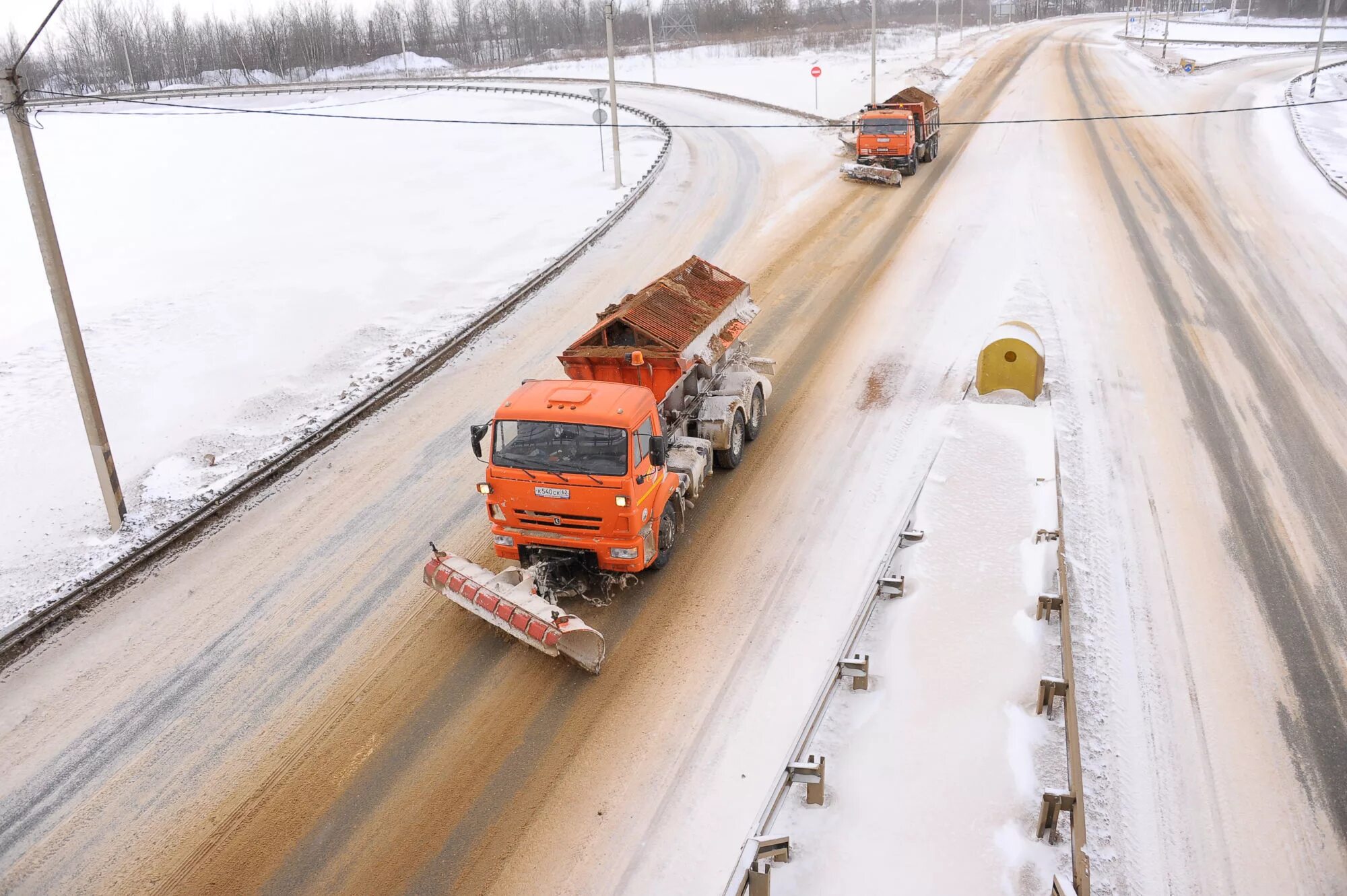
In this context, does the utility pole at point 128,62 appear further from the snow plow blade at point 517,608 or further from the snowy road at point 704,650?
the snow plow blade at point 517,608

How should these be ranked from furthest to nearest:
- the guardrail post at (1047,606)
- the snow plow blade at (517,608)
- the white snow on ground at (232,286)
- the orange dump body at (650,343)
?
the white snow on ground at (232,286), the orange dump body at (650,343), the guardrail post at (1047,606), the snow plow blade at (517,608)

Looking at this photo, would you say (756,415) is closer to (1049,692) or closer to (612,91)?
(1049,692)

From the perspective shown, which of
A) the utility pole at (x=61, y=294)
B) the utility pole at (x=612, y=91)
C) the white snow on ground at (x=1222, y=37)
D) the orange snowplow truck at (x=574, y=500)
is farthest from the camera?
the white snow on ground at (x=1222, y=37)

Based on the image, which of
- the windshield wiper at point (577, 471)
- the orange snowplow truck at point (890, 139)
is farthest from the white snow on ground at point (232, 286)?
the orange snowplow truck at point (890, 139)

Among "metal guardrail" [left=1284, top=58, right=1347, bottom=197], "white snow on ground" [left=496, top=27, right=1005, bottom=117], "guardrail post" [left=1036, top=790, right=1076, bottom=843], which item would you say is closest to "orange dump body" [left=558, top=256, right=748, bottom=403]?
"guardrail post" [left=1036, top=790, right=1076, bottom=843]

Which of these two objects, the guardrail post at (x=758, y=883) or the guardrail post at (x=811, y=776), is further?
the guardrail post at (x=811, y=776)

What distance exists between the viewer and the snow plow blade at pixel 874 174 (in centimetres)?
3022

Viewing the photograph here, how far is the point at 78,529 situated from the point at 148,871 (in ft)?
22.7

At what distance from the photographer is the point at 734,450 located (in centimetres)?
1379

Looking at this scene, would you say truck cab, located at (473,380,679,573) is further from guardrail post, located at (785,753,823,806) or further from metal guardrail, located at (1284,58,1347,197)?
metal guardrail, located at (1284,58,1347,197)

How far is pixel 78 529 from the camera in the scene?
1288 cm

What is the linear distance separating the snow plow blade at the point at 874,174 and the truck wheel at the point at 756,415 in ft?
58.2

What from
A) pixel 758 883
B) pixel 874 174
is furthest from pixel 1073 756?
pixel 874 174

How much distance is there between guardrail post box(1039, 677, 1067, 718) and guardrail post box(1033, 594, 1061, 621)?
54.9 inches
